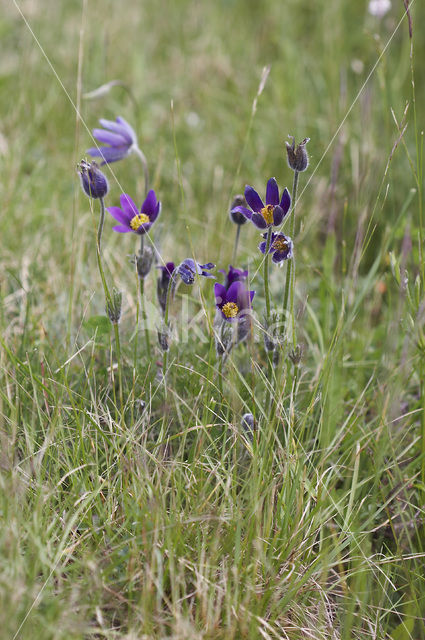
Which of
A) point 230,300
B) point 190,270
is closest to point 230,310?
point 230,300

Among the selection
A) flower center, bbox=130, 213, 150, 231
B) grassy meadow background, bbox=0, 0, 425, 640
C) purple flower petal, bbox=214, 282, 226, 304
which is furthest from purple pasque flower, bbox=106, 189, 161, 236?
purple flower petal, bbox=214, 282, 226, 304

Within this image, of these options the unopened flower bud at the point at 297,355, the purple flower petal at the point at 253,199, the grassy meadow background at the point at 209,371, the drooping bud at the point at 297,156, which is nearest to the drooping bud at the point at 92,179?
the grassy meadow background at the point at 209,371

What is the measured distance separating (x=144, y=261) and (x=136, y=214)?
0.12m

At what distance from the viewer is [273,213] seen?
1.60 m

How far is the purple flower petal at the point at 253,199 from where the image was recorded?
5.36 ft

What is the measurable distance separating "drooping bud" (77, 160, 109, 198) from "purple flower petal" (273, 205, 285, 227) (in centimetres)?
46

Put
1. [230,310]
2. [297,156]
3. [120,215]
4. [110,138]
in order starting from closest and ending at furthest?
[297,156], [230,310], [120,215], [110,138]

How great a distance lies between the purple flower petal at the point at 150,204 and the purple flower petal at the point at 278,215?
0.36 meters

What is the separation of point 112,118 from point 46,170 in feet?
1.94

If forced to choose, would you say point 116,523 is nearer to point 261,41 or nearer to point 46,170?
point 46,170

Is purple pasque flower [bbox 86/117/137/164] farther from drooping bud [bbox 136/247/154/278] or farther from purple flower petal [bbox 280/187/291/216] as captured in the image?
purple flower petal [bbox 280/187/291/216]

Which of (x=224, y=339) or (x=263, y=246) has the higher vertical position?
(x=263, y=246)

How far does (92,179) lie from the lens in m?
1.73

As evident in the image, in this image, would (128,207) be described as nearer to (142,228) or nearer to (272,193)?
(142,228)
